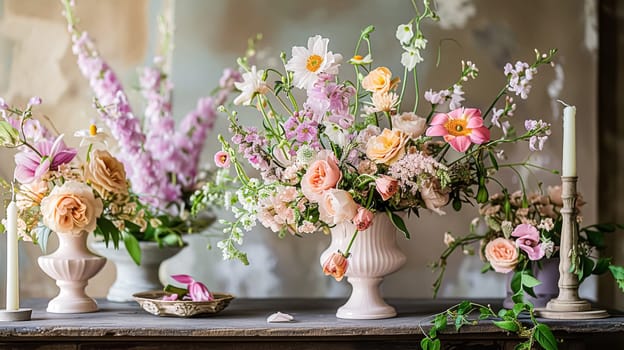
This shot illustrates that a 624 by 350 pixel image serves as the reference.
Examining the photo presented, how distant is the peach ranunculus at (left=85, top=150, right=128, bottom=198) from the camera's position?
1804 mm

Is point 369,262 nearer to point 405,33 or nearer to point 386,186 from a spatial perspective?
point 386,186

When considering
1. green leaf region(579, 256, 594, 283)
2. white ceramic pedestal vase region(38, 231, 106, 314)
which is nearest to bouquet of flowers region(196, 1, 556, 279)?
green leaf region(579, 256, 594, 283)

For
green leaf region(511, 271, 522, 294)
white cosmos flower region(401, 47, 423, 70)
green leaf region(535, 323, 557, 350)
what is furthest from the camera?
green leaf region(511, 271, 522, 294)

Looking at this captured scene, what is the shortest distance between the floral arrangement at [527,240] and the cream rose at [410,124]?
304 mm

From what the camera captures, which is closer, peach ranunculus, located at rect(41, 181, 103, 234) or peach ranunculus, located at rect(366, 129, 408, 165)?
peach ranunculus, located at rect(366, 129, 408, 165)

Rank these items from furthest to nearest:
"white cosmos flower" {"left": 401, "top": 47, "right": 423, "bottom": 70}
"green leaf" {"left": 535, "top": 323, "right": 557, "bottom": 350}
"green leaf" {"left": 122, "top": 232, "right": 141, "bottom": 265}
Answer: "green leaf" {"left": 122, "top": 232, "right": 141, "bottom": 265} → "white cosmos flower" {"left": 401, "top": 47, "right": 423, "bottom": 70} → "green leaf" {"left": 535, "top": 323, "right": 557, "bottom": 350}

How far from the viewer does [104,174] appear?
181 cm

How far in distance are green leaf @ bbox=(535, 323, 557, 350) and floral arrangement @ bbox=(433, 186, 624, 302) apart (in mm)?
148

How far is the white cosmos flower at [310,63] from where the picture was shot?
167cm

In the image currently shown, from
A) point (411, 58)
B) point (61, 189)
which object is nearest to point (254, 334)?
point (61, 189)

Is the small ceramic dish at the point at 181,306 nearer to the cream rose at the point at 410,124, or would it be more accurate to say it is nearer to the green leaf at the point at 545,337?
the cream rose at the point at 410,124

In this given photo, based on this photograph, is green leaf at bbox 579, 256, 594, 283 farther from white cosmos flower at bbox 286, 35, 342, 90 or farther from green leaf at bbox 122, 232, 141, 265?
green leaf at bbox 122, 232, 141, 265

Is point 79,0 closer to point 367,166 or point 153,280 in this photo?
point 153,280

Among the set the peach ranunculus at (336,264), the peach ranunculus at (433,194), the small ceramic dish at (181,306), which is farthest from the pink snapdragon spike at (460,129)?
the small ceramic dish at (181,306)
